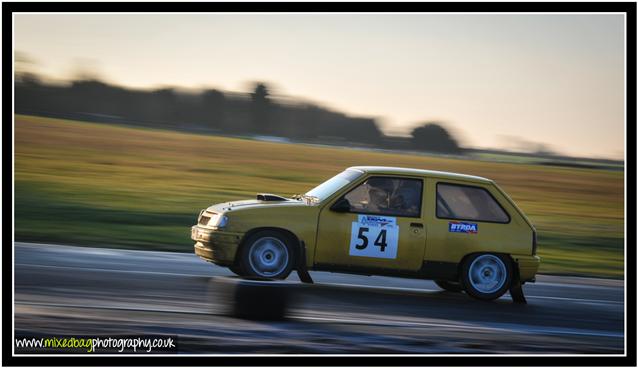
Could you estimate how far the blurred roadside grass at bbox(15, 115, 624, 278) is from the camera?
16297 millimetres

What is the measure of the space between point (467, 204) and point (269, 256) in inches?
104

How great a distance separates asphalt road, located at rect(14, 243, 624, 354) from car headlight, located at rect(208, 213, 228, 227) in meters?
0.71

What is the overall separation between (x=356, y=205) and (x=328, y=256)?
0.74 metres

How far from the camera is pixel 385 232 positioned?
10516mm

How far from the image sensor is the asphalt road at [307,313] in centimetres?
766

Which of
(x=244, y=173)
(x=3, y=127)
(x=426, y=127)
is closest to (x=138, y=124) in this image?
(x=244, y=173)

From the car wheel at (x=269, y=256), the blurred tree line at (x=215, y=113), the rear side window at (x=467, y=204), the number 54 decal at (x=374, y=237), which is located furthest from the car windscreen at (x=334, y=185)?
the blurred tree line at (x=215, y=113)

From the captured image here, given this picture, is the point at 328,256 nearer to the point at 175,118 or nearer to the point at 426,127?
the point at 426,127

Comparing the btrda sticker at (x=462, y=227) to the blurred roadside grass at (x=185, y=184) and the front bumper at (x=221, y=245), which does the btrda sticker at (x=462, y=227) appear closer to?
the front bumper at (x=221, y=245)

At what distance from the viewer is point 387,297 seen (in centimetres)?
1048

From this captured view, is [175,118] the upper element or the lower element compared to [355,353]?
upper

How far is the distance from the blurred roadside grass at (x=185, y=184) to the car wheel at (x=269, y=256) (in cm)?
420

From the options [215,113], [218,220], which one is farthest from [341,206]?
[215,113]

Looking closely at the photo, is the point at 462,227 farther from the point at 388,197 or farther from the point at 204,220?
the point at 204,220
